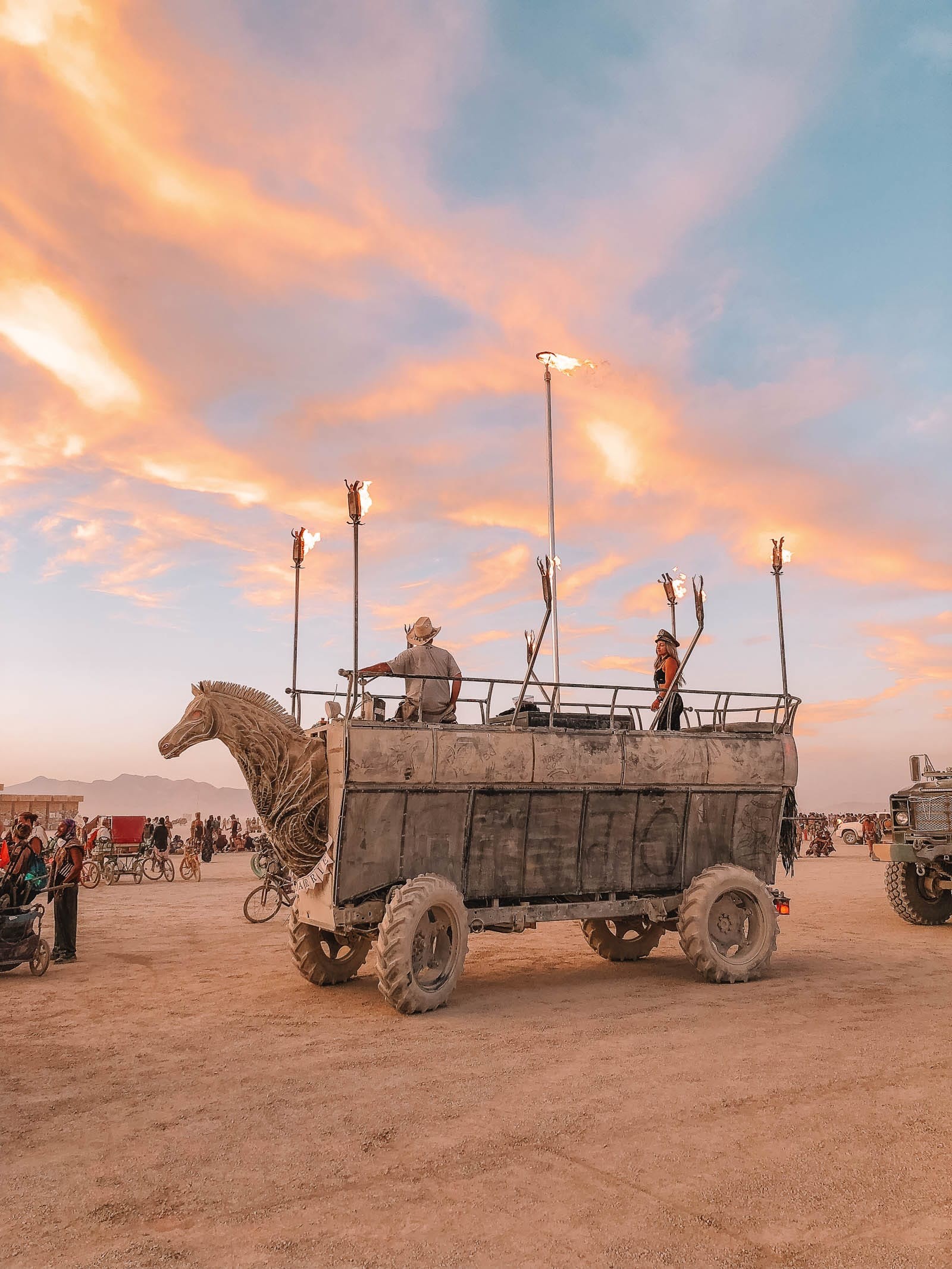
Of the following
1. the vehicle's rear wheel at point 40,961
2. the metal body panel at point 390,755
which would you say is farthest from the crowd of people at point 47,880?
the metal body panel at point 390,755

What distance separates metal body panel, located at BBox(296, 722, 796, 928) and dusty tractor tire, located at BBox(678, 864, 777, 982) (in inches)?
19.8

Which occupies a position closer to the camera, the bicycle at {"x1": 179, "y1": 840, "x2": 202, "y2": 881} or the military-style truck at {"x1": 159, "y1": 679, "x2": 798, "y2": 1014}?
the military-style truck at {"x1": 159, "y1": 679, "x2": 798, "y2": 1014}

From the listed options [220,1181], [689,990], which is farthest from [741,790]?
[220,1181]

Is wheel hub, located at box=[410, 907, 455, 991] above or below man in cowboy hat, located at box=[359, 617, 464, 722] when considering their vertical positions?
below

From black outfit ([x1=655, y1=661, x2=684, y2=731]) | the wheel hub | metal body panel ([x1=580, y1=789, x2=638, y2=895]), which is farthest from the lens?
black outfit ([x1=655, y1=661, x2=684, y2=731])

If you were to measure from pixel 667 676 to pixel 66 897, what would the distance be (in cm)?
969

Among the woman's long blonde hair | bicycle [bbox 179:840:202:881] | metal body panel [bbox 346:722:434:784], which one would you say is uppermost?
the woman's long blonde hair

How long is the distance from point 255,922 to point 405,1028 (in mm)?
10264

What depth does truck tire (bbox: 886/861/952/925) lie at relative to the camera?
17859 millimetres

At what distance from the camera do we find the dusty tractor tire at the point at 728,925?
1180 centimetres

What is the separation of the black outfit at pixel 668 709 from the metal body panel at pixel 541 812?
472mm

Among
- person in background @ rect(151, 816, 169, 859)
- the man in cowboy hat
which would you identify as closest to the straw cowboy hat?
the man in cowboy hat

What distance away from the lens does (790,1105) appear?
6797 mm

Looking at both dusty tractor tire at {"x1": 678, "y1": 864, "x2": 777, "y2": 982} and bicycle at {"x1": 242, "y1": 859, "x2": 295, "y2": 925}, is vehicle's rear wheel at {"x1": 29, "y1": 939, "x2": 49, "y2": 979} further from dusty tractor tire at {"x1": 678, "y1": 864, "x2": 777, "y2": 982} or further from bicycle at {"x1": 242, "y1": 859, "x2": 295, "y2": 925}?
dusty tractor tire at {"x1": 678, "y1": 864, "x2": 777, "y2": 982}
